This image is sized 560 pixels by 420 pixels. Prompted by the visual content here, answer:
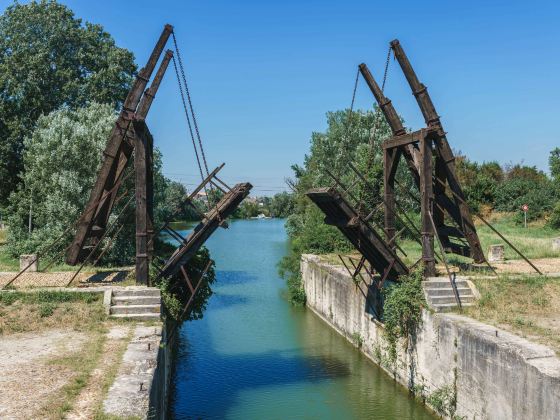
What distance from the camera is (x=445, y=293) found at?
14.2 metres

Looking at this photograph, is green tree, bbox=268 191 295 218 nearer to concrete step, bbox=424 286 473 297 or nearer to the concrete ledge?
concrete step, bbox=424 286 473 297

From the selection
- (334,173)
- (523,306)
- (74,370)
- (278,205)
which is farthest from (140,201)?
(278,205)

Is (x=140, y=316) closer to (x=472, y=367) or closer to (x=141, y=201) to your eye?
(x=141, y=201)

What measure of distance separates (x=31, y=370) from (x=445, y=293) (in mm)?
9588

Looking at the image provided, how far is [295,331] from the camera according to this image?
863 inches

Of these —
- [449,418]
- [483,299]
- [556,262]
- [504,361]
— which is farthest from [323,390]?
[556,262]

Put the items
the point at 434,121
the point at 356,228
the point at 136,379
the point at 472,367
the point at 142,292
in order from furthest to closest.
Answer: the point at 434,121 → the point at 356,228 → the point at 142,292 → the point at 472,367 → the point at 136,379

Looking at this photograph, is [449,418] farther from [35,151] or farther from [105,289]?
[35,151]

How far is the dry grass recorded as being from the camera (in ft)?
38.9

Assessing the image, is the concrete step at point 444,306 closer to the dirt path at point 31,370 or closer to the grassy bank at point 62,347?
the grassy bank at point 62,347

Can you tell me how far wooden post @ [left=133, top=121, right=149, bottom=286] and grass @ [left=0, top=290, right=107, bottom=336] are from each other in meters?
1.22

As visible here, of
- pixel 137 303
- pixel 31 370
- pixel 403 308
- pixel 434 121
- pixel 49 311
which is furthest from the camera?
pixel 434 121

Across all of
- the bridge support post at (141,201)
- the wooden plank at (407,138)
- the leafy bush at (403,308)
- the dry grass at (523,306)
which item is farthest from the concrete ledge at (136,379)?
the wooden plank at (407,138)

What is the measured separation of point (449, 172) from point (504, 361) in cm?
687
